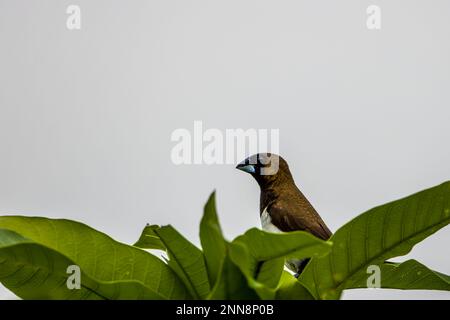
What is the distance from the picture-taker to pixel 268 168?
2299mm

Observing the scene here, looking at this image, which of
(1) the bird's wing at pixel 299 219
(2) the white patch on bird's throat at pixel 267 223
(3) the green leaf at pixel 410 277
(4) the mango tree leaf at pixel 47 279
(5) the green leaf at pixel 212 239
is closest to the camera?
(5) the green leaf at pixel 212 239

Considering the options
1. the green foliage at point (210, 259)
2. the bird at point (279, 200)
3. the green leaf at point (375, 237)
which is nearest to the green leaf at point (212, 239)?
the green foliage at point (210, 259)

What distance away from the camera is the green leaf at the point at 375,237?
2.25ft

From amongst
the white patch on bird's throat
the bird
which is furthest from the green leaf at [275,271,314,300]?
the white patch on bird's throat

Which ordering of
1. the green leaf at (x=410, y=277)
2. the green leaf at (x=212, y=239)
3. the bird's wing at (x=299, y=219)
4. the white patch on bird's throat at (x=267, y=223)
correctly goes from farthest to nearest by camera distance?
the white patch on bird's throat at (x=267, y=223) → the bird's wing at (x=299, y=219) → the green leaf at (x=410, y=277) → the green leaf at (x=212, y=239)

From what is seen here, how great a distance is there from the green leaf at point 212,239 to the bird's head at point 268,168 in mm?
1602

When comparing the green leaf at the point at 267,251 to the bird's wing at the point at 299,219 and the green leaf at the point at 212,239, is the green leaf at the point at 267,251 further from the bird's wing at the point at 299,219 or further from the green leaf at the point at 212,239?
the bird's wing at the point at 299,219

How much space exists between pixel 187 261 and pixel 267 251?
107mm

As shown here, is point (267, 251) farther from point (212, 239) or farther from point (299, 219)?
point (299, 219)

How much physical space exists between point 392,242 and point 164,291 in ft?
0.90

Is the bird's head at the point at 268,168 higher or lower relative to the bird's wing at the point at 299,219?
higher

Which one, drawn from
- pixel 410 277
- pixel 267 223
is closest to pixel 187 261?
pixel 410 277
